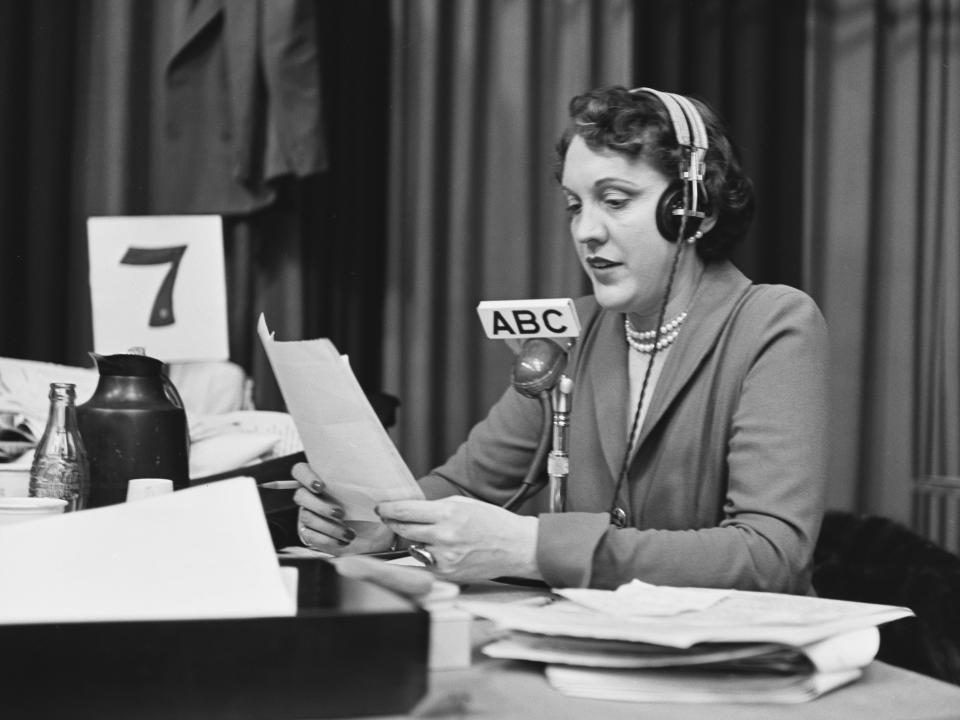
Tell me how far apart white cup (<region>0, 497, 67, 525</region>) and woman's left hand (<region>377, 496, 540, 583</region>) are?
0.91ft

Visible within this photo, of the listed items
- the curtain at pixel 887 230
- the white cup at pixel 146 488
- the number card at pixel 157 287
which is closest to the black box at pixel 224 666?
the white cup at pixel 146 488

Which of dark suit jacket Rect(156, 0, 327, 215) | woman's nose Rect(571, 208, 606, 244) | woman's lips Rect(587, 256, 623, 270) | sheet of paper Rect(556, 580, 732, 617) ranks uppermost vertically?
dark suit jacket Rect(156, 0, 327, 215)

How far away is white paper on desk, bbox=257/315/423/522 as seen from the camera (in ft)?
2.95

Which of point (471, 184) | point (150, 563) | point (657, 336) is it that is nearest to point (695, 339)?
point (657, 336)

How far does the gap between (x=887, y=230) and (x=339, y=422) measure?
8.82 feet

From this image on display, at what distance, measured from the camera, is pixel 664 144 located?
135 centimetres

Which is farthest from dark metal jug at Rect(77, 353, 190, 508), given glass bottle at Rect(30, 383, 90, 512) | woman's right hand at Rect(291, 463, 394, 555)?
woman's right hand at Rect(291, 463, 394, 555)

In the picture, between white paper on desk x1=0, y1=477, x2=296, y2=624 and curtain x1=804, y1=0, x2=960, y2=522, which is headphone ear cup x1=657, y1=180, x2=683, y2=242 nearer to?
white paper on desk x1=0, y1=477, x2=296, y2=624

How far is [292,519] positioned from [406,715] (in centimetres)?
78

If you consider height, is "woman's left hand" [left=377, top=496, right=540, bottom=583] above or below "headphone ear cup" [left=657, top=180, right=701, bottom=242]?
below

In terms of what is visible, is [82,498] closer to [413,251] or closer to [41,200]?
[41,200]

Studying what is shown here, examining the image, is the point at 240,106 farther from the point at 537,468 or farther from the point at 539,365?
the point at 539,365

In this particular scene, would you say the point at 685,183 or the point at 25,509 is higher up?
the point at 685,183

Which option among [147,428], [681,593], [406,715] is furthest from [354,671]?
[147,428]
